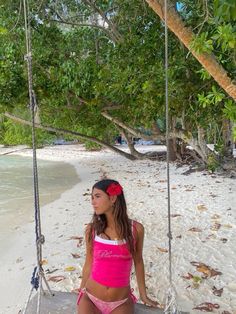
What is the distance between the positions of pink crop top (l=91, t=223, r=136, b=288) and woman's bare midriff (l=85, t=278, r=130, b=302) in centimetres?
2

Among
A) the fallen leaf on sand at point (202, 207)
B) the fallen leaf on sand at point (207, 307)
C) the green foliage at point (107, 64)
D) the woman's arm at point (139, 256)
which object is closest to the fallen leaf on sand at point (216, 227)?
the fallen leaf on sand at point (202, 207)

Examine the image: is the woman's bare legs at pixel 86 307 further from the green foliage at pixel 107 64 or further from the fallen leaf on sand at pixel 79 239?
the green foliage at pixel 107 64

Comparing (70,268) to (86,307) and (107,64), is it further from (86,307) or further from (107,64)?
(107,64)

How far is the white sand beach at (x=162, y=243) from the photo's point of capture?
3.02 metres

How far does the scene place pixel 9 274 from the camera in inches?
146

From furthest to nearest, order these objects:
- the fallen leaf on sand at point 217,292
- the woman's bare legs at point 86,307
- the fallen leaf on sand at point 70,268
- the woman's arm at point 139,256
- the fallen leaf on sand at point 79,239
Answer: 1. the fallen leaf on sand at point 79,239
2. the fallen leaf on sand at point 70,268
3. the fallen leaf on sand at point 217,292
4. the woman's arm at point 139,256
5. the woman's bare legs at point 86,307

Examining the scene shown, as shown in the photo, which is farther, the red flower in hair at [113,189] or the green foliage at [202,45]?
the green foliage at [202,45]

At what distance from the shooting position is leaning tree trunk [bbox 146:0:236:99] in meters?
2.25

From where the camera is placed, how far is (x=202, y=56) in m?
2.25

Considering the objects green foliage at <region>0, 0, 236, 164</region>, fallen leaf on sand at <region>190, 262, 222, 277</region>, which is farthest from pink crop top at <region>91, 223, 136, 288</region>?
green foliage at <region>0, 0, 236, 164</region>

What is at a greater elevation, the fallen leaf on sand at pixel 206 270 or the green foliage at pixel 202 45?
the green foliage at pixel 202 45

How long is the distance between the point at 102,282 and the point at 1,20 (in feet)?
18.0

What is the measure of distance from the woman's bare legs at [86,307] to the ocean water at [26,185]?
4612 millimetres

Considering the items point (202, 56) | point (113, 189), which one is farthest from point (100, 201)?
point (202, 56)
